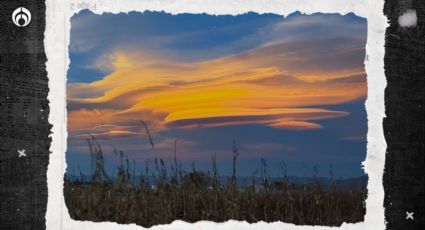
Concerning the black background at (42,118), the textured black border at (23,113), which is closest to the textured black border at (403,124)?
the black background at (42,118)

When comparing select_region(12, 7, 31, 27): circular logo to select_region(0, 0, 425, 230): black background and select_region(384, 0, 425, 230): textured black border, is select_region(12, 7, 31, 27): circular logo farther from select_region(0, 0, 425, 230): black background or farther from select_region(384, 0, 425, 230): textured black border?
select_region(384, 0, 425, 230): textured black border

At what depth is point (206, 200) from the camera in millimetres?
5039

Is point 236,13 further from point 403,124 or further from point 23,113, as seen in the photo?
point 23,113

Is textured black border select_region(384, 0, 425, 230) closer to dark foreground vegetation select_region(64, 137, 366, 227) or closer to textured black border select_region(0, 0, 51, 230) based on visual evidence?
dark foreground vegetation select_region(64, 137, 366, 227)

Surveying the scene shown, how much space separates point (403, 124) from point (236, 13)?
1090 millimetres

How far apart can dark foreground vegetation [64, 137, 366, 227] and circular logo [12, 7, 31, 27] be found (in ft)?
2.64

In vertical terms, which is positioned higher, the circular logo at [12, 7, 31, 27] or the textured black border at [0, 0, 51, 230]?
the circular logo at [12, 7, 31, 27]

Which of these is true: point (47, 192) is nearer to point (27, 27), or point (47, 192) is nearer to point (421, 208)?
point (27, 27)

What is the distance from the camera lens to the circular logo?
4965mm

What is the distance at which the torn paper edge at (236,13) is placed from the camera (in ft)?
16.2

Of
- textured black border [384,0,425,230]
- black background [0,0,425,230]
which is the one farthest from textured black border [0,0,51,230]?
textured black border [384,0,425,230]

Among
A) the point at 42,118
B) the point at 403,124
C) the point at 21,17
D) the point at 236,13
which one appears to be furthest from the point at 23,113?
the point at 403,124

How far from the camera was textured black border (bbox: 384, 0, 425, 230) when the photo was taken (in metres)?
4.93

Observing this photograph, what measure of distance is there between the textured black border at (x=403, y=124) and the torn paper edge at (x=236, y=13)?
37mm
